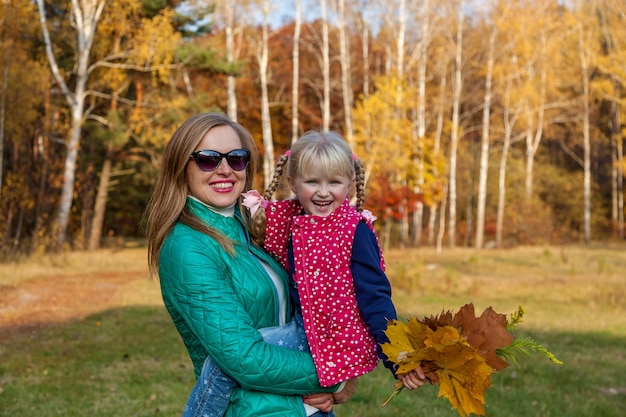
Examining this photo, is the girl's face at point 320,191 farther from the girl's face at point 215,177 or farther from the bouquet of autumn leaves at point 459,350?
the bouquet of autumn leaves at point 459,350

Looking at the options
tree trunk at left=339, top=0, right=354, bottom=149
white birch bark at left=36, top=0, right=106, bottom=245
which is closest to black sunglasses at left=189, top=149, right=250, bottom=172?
white birch bark at left=36, top=0, right=106, bottom=245

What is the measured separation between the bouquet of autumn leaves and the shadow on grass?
401cm

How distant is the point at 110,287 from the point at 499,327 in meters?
12.9

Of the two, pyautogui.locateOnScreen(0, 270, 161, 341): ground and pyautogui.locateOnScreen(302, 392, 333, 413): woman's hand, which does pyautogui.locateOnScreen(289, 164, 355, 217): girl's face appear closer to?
pyautogui.locateOnScreen(302, 392, 333, 413): woman's hand

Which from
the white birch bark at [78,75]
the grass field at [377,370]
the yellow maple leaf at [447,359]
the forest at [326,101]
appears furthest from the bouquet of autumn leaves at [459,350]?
the white birch bark at [78,75]

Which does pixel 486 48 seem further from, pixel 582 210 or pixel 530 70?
pixel 582 210

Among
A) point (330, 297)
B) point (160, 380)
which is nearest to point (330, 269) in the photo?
point (330, 297)

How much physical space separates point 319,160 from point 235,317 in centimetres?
76

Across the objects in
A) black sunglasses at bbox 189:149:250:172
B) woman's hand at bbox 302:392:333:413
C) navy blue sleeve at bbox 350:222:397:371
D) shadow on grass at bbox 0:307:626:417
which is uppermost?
black sunglasses at bbox 189:149:250:172

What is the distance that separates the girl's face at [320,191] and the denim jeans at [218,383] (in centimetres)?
47

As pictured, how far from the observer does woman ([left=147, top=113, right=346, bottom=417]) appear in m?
1.97

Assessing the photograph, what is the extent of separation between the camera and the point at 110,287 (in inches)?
545

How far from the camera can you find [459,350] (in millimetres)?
1839

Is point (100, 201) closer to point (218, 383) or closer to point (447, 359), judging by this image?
point (218, 383)
